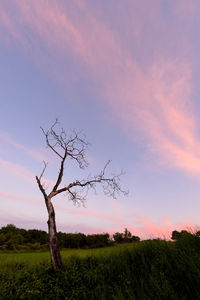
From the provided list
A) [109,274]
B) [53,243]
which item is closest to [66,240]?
[53,243]

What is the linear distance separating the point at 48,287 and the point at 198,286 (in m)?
8.22

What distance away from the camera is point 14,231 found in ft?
127

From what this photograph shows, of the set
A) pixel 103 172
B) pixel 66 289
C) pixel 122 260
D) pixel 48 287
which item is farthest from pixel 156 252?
pixel 103 172

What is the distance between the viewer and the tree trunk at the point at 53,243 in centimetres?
1300

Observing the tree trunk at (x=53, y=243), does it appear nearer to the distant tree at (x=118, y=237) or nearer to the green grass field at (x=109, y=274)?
the green grass field at (x=109, y=274)

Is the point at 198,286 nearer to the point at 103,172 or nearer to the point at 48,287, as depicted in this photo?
the point at 48,287

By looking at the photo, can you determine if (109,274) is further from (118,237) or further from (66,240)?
(66,240)

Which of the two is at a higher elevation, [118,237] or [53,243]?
[118,237]

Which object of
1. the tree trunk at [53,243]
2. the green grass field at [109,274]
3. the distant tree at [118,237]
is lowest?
the green grass field at [109,274]

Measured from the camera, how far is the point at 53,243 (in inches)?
524

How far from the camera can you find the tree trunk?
42.7 feet

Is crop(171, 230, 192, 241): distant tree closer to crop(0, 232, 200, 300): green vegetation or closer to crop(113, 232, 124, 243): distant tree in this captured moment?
crop(0, 232, 200, 300): green vegetation

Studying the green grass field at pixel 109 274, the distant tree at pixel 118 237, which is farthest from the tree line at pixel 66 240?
the green grass field at pixel 109 274

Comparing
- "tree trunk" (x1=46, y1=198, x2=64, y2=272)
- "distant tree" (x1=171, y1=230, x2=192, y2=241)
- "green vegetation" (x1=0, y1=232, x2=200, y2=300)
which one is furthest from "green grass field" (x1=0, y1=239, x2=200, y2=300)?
"tree trunk" (x1=46, y1=198, x2=64, y2=272)
